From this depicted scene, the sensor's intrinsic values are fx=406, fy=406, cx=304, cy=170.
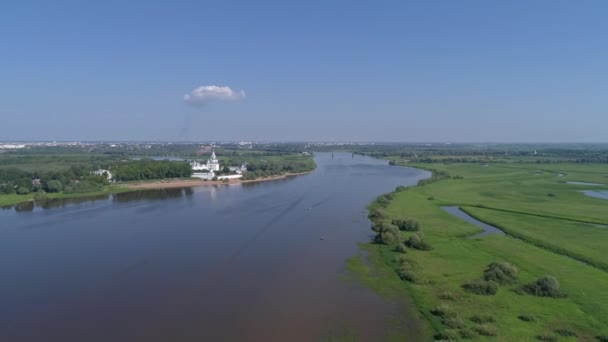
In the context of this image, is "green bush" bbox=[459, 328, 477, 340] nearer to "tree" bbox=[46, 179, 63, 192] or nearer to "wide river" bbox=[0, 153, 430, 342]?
"wide river" bbox=[0, 153, 430, 342]

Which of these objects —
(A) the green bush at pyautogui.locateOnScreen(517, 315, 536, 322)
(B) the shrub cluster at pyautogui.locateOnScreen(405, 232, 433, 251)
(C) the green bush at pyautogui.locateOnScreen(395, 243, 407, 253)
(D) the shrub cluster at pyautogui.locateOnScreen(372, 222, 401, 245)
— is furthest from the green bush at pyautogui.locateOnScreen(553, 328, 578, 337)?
(D) the shrub cluster at pyautogui.locateOnScreen(372, 222, 401, 245)

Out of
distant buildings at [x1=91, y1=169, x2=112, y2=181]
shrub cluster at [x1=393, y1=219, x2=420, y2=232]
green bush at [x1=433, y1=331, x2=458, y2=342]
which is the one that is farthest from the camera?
distant buildings at [x1=91, y1=169, x2=112, y2=181]

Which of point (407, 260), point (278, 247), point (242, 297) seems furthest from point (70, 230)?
point (407, 260)

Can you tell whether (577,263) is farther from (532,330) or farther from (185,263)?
(185,263)

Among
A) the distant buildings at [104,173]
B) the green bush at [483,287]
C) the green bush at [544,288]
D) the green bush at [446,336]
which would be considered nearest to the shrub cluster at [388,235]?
the green bush at [483,287]

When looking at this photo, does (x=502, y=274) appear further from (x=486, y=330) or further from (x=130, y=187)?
(x=130, y=187)

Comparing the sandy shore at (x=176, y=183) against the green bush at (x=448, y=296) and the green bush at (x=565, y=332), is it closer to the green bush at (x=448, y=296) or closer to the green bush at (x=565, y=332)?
the green bush at (x=448, y=296)

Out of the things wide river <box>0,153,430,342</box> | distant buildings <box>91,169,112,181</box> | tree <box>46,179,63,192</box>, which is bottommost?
wide river <box>0,153,430,342</box>
